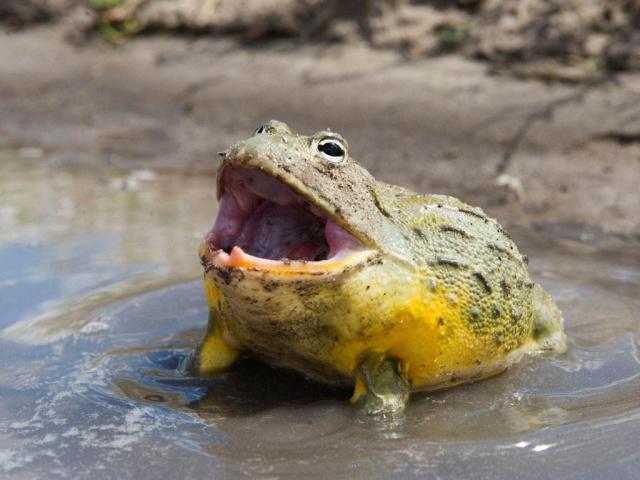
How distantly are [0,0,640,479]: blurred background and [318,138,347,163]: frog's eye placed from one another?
0.94 meters

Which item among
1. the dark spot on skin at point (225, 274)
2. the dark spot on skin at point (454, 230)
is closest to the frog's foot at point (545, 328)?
the dark spot on skin at point (454, 230)

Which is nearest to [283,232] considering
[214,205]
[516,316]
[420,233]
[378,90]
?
[420,233]

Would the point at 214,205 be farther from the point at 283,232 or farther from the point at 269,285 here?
the point at 269,285

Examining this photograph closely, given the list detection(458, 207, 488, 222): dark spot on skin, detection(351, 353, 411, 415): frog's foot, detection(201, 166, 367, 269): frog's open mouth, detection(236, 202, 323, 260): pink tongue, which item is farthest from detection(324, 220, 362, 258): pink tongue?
detection(458, 207, 488, 222): dark spot on skin

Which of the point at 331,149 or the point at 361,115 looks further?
the point at 361,115

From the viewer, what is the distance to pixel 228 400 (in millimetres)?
3783

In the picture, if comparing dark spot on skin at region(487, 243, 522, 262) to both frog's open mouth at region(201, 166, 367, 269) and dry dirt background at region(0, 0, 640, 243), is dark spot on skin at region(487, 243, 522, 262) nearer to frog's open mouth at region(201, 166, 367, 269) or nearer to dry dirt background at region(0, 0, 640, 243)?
frog's open mouth at region(201, 166, 367, 269)

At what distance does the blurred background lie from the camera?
337cm

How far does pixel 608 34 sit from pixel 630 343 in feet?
→ 14.1

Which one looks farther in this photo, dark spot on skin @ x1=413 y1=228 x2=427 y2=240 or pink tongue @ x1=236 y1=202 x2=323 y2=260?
dark spot on skin @ x1=413 y1=228 x2=427 y2=240

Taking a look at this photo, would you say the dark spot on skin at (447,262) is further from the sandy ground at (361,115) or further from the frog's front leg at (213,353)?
the sandy ground at (361,115)

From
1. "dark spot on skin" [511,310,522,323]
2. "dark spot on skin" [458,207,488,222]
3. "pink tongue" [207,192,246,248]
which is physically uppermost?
"pink tongue" [207,192,246,248]

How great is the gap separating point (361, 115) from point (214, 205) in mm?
1900

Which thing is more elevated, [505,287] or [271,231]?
[271,231]
